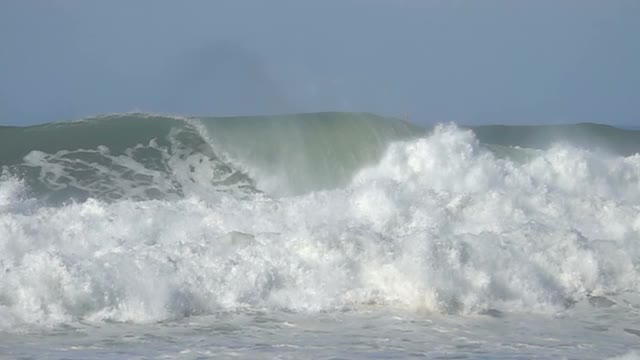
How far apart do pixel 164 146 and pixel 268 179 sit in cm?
215

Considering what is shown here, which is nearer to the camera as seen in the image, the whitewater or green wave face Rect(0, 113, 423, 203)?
the whitewater

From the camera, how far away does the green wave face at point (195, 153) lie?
17.8 metres

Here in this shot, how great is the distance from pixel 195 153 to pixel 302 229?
6901 millimetres

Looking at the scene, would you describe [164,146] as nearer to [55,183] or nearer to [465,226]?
[55,183]

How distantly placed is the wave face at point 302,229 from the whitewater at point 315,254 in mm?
27

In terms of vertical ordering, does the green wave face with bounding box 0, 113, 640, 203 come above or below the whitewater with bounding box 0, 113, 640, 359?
above

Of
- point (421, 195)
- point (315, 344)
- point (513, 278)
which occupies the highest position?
point (421, 195)

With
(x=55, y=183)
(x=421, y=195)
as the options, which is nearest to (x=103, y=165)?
(x=55, y=183)

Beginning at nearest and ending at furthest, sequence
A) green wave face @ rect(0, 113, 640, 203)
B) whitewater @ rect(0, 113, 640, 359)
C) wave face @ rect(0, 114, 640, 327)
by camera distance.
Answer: whitewater @ rect(0, 113, 640, 359), wave face @ rect(0, 114, 640, 327), green wave face @ rect(0, 113, 640, 203)

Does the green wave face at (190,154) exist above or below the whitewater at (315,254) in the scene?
above

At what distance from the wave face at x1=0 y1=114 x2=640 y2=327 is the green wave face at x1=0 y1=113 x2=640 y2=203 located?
5 centimetres

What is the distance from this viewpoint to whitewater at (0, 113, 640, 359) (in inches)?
405

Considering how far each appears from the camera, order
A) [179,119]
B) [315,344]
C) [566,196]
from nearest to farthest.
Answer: [315,344] < [566,196] < [179,119]

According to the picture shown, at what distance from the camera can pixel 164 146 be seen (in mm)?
19828
